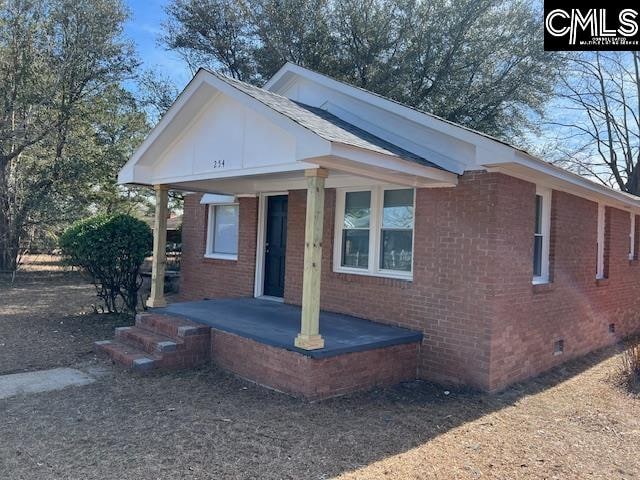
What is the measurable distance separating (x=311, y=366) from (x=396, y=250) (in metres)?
2.65

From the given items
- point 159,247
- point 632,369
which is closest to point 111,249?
point 159,247

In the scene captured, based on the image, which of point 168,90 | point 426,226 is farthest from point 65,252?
point 168,90

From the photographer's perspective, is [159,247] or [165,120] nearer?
[165,120]

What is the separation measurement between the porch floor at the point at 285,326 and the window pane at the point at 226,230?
2.24m

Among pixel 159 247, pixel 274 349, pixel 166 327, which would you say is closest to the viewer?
pixel 274 349

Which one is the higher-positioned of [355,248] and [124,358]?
[355,248]

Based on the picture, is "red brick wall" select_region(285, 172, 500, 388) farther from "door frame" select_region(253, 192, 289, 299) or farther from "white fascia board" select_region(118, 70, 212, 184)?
"white fascia board" select_region(118, 70, 212, 184)

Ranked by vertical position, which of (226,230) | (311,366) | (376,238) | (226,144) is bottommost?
(311,366)

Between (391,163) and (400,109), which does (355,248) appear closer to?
(400,109)

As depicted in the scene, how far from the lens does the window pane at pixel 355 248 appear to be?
787cm

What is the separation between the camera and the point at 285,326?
702 centimetres

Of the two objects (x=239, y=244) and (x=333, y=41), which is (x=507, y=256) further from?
(x=333, y=41)

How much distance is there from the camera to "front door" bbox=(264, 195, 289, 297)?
31.9 ft

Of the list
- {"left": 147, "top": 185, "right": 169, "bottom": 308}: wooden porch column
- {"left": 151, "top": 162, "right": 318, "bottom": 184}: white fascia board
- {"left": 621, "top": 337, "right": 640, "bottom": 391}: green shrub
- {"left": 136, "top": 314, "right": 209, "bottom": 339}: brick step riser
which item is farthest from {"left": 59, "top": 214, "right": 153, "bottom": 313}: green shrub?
{"left": 621, "top": 337, "right": 640, "bottom": 391}: green shrub
